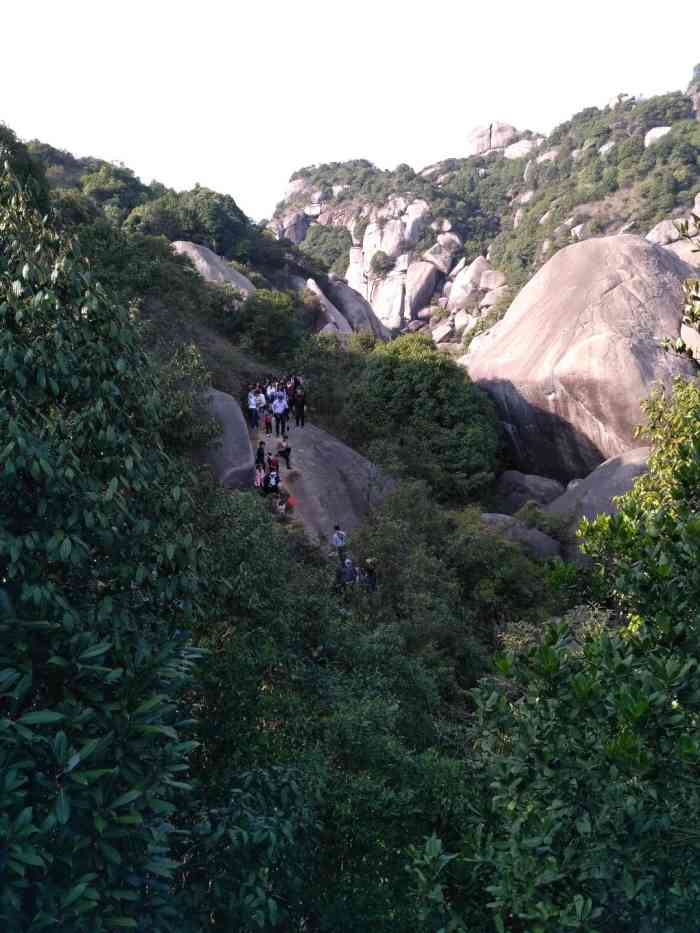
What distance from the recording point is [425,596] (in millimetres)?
14812

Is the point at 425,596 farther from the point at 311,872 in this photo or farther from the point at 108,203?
the point at 108,203

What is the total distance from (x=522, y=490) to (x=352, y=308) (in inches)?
1249

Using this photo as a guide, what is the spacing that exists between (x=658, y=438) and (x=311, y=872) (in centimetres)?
690

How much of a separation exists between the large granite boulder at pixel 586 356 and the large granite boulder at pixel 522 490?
2.05 metres

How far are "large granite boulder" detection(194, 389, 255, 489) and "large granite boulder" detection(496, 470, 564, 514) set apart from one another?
37.5ft

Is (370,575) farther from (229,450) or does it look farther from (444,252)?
(444,252)

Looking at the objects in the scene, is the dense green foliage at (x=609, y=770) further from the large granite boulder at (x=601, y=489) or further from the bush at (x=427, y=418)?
the bush at (x=427, y=418)

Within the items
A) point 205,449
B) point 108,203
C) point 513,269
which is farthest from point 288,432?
point 513,269

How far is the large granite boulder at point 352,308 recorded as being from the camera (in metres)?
55.0

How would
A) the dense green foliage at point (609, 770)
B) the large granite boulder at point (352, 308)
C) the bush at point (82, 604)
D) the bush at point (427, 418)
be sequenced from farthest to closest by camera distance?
the large granite boulder at point (352, 308) < the bush at point (427, 418) < the dense green foliage at point (609, 770) < the bush at point (82, 604)

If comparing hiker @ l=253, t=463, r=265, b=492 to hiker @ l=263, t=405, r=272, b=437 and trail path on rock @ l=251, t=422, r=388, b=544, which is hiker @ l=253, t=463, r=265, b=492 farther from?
hiker @ l=263, t=405, r=272, b=437

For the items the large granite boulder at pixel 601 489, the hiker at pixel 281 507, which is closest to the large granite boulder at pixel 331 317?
the large granite boulder at pixel 601 489

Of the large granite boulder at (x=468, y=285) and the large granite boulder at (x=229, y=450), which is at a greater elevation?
the large granite boulder at (x=468, y=285)

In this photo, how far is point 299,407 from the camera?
2167 centimetres
